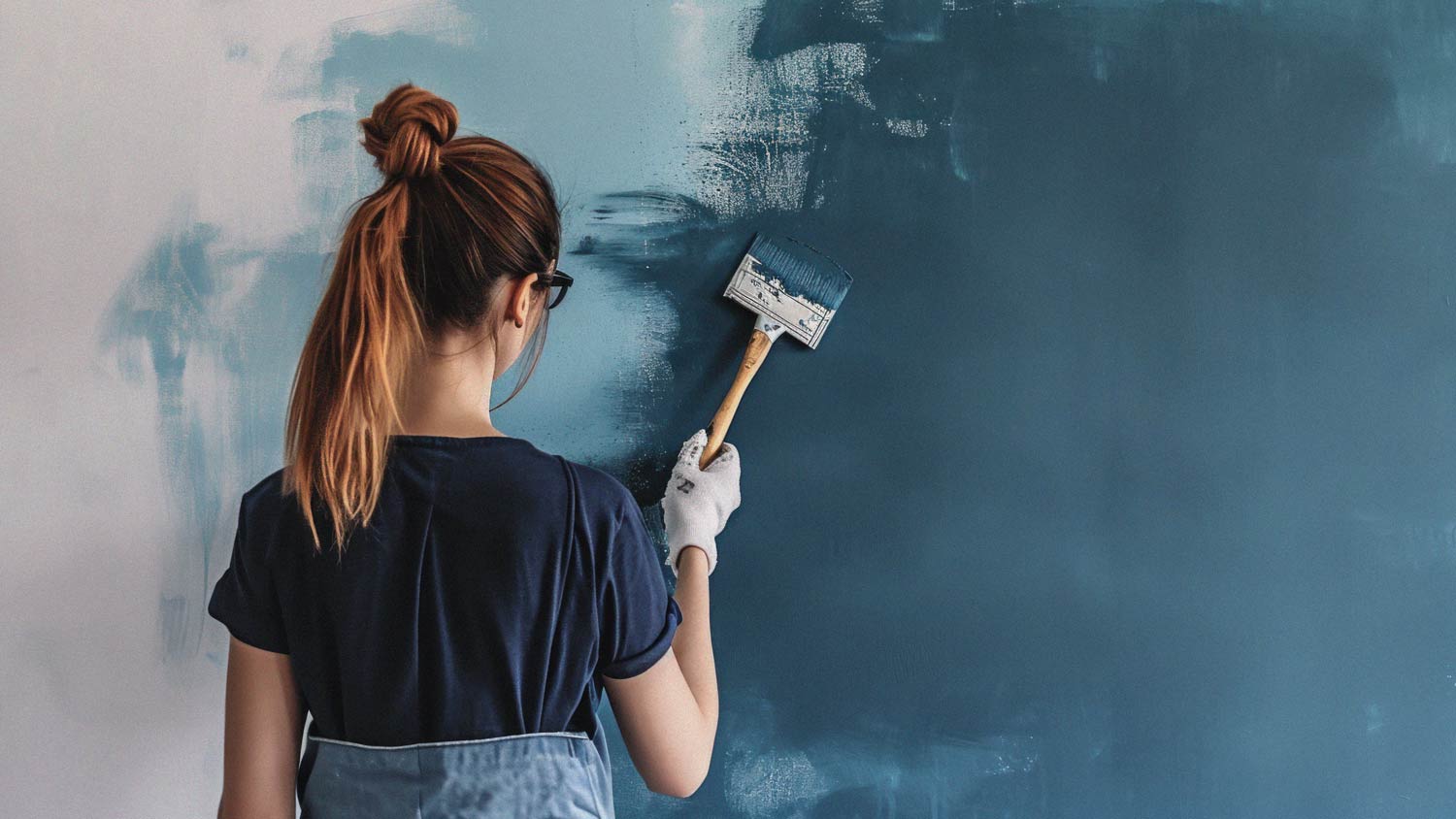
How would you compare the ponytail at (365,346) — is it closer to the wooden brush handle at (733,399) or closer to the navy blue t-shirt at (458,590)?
the navy blue t-shirt at (458,590)

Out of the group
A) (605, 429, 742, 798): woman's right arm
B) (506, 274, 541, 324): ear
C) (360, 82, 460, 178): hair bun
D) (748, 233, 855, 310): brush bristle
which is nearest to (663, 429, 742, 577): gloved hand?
(605, 429, 742, 798): woman's right arm

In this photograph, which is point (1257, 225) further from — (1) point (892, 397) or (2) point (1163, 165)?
(1) point (892, 397)

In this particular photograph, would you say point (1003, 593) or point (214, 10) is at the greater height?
point (214, 10)

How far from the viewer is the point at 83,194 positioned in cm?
107

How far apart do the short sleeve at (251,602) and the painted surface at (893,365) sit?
0.37 metres

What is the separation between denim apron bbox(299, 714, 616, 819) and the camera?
2.27 feet

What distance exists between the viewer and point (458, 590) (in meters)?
0.69

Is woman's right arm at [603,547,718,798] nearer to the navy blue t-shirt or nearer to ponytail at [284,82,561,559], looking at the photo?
the navy blue t-shirt

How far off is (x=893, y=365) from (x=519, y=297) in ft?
1.60

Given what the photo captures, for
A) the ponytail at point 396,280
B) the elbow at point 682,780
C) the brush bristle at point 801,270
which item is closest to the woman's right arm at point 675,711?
the elbow at point 682,780

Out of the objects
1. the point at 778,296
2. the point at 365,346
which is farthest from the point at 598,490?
the point at 778,296

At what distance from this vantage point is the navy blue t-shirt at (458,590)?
684 millimetres

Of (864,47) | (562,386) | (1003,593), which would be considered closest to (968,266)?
(864,47)

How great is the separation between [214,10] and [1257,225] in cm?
121
